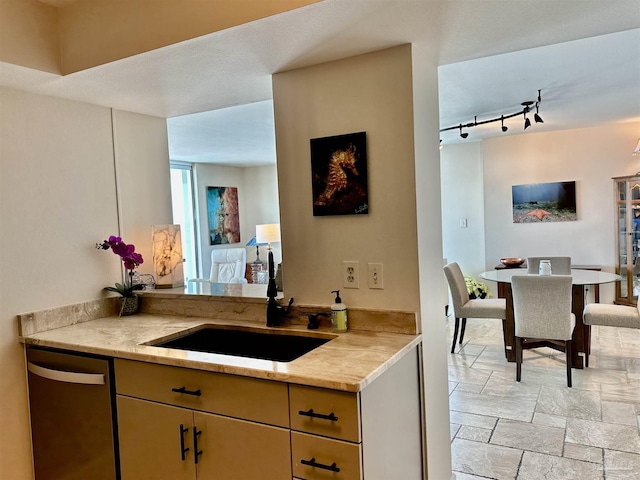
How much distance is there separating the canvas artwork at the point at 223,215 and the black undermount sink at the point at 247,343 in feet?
17.1

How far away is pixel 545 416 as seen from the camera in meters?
3.08

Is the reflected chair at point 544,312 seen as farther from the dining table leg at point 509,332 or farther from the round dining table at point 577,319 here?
the dining table leg at point 509,332

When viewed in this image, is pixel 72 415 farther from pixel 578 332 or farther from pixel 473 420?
pixel 578 332

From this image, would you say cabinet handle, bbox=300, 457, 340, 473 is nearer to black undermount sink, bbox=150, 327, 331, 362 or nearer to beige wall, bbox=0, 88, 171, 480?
black undermount sink, bbox=150, 327, 331, 362

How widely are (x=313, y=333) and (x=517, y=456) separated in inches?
59.4

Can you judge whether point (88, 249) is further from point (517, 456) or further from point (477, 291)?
point (477, 291)

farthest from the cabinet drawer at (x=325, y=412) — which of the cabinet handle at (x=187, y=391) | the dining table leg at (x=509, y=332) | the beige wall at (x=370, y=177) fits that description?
the dining table leg at (x=509, y=332)

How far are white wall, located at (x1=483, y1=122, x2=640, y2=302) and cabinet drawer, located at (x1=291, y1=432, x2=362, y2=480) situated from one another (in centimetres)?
532

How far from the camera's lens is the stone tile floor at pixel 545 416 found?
8.18ft

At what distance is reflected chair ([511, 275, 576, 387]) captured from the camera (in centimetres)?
358

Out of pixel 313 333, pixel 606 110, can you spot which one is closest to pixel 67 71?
pixel 313 333

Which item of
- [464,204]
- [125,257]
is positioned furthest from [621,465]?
[464,204]

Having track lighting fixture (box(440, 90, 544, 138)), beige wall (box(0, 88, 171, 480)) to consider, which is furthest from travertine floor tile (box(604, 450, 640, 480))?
beige wall (box(0, 88, 171, 480))

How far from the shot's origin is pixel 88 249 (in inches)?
104
